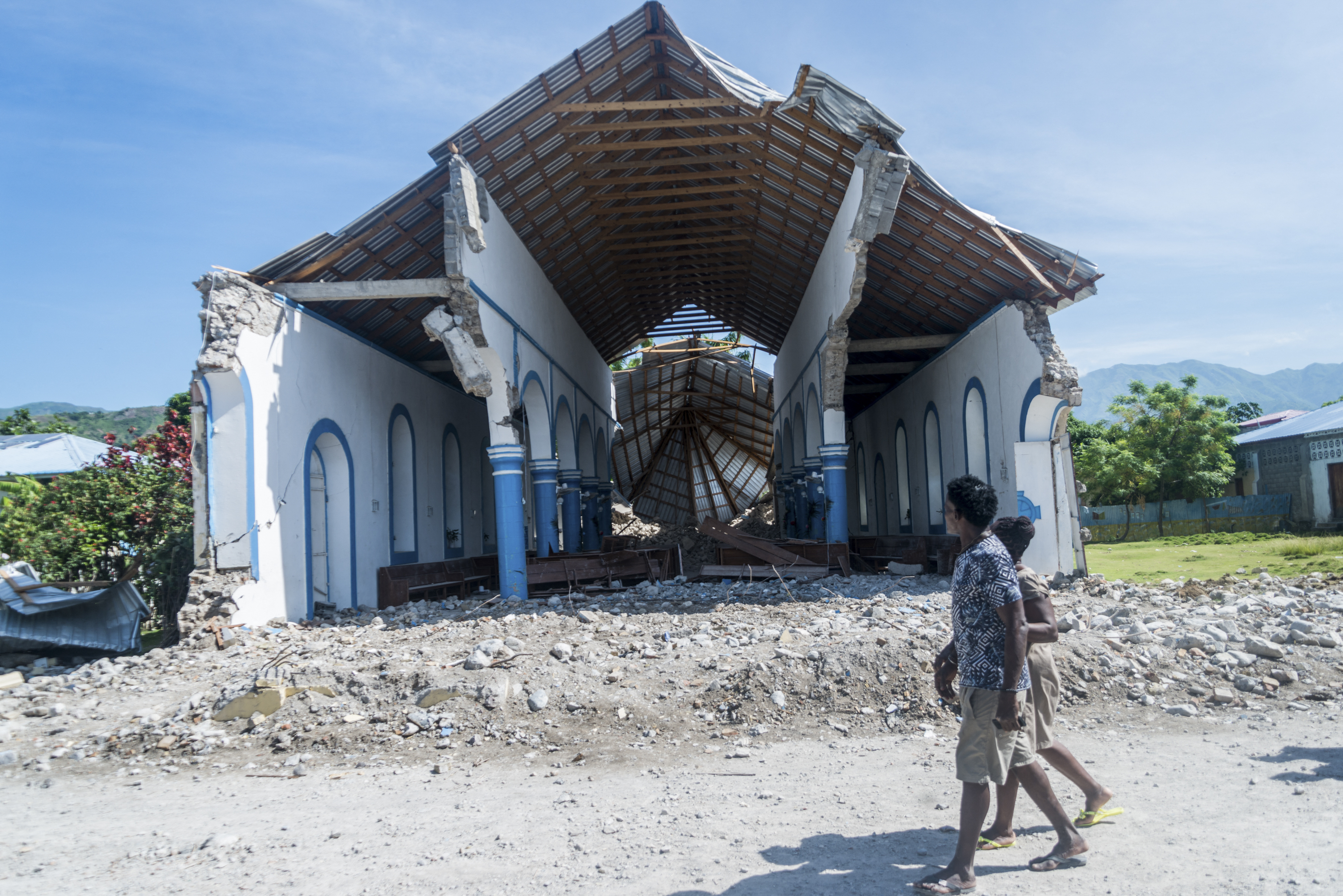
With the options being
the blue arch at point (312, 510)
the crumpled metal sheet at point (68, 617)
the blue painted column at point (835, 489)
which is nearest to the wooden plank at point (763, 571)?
the blue painted column at point (835, 489)

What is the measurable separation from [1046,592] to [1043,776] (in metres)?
0.82

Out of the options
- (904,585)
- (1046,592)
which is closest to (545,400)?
(904,585)

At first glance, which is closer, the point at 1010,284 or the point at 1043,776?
the point at 1043,776

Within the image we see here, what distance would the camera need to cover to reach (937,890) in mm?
3463

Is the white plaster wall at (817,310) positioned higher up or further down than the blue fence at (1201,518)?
higher up

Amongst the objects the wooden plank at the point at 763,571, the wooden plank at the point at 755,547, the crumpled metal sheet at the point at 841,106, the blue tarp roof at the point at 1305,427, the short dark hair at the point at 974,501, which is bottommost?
the wooden plank at the point at 763,571

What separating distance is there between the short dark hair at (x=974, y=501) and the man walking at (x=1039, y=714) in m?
0.16

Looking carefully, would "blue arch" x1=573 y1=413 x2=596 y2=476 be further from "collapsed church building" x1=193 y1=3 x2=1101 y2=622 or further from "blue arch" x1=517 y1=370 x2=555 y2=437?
"blue arch" x1=517 y1=370 x2=555 y2=437

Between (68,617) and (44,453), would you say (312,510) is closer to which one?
(68,617)

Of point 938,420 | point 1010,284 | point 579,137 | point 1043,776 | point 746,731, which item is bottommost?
point 746,731

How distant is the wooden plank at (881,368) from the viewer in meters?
20.2

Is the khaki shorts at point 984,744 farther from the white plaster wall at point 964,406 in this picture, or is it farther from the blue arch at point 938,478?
the blue arch at point 938,478

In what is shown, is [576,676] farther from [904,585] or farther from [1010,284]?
[1010,284]

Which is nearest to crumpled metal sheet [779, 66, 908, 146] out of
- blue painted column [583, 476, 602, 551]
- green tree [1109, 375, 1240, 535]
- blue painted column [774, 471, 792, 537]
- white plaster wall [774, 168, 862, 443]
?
white plaster wall [774, 168, 862, 443]
